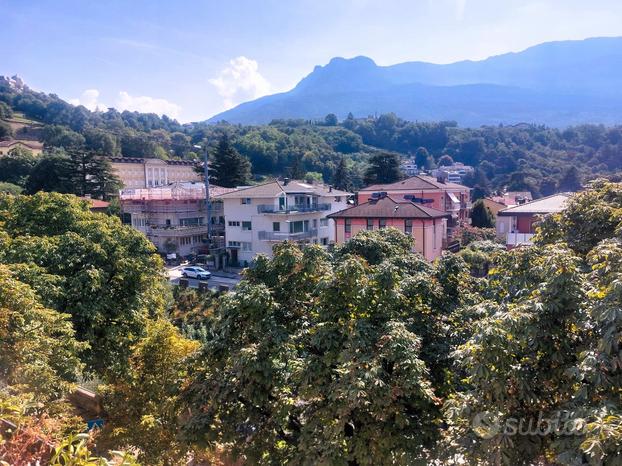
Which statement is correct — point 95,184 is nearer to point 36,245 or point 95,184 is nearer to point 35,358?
point 36,245

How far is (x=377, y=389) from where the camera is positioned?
Result: 5.66 meters

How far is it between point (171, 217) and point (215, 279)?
1134 cm

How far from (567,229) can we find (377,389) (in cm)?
527

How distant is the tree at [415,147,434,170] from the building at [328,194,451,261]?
8710cm

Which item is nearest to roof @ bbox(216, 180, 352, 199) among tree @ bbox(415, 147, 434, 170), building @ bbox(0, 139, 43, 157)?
building @ bbox(0, 139, 43, 157)

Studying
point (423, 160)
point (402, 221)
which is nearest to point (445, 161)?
point (423, 160)

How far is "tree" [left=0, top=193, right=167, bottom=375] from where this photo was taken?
11039 mm

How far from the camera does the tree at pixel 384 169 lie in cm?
5419

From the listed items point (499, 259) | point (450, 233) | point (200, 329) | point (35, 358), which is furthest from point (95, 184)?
point (499, 259)

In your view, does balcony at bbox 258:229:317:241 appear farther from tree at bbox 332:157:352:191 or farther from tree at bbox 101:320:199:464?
tree at bbox 332:157:352:191

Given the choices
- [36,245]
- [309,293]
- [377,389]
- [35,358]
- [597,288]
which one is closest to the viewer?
[597,288]

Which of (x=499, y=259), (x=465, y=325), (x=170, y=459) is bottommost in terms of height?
(x=170, y=459)

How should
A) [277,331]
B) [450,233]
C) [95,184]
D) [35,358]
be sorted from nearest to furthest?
[277,331] < [35,358] < [450,233] < [95,184]

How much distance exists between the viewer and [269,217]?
3419 centimetres
